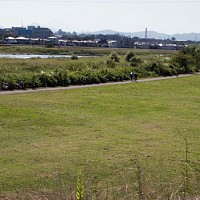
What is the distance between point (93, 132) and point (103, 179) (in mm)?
6020

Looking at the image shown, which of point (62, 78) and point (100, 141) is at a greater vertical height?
point (100, 141)

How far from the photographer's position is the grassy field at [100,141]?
8.80m

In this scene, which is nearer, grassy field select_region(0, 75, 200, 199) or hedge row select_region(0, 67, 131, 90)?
→ grassy field select_region(0, 75, 200, 199)

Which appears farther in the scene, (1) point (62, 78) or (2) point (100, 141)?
(1) point (62, 78)

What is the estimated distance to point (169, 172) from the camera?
1081 centimetres

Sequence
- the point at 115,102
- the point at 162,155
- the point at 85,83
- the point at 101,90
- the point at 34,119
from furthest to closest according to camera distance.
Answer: the point at 85,83 → the point at 101,90 → the point at 115,102 → the point at 34,119 → the point at 162,155

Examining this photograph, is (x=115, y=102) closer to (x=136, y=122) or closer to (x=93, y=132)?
(x=136, y=122)

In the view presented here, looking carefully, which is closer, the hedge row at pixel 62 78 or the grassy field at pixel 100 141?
the grassy field at pixel 100 141

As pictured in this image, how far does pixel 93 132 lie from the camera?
16156mm

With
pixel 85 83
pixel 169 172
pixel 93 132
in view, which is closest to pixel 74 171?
pixel 169 172

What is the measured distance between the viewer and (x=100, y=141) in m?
14.6

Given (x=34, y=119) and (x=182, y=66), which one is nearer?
(x=34, y=119)

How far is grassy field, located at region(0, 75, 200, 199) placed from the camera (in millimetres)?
8805

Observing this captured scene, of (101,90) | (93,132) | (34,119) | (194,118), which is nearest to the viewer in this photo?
(93,132)
